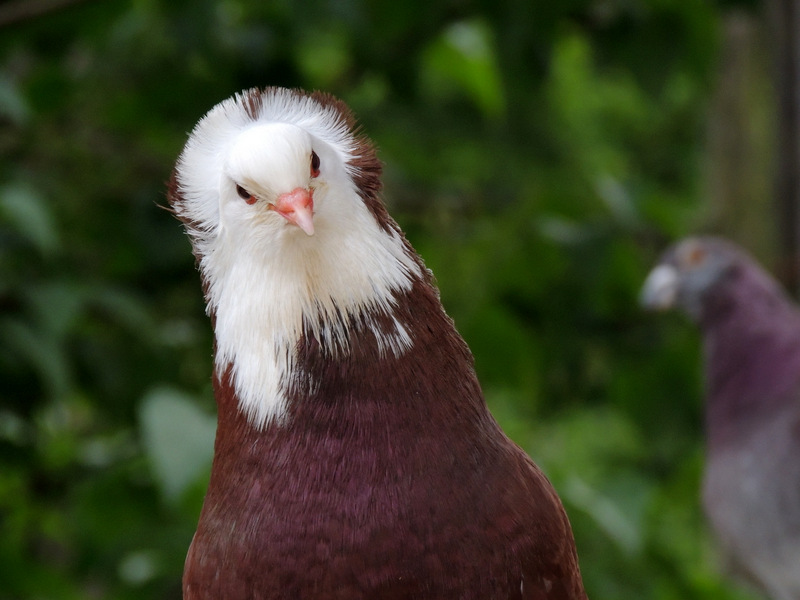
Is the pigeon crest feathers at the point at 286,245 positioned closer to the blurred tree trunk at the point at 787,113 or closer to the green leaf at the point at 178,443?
the green leaf at the point at 178,443

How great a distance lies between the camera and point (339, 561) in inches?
36.2

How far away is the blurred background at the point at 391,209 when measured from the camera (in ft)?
7.64

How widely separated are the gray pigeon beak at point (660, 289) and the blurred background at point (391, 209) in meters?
0.06

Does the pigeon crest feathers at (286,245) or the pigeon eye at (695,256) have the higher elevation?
the pigeon crest feathers at (286,245)

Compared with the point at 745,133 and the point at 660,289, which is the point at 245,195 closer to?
the point at 660,289

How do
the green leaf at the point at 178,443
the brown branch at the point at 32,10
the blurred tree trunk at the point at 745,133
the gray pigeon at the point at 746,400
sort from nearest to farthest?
the green leaf at the point at 178,443 → the brown branch at the point at 32,10 → the gray pigeon at the point at 746,400 → the blurred tree trunk at the point at 745,133

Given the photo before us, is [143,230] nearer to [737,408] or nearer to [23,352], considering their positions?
[23,352]

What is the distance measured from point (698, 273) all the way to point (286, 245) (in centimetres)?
296

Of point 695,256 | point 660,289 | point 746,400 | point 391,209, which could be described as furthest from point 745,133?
point 391,209

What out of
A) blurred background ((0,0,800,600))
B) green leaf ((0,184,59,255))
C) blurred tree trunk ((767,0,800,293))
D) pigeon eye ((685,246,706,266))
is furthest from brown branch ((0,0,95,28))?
blurred tree trunk ((767,0,800,293))

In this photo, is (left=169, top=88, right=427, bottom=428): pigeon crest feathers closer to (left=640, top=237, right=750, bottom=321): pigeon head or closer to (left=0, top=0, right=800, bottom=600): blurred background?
(left=0, top=0, right=800, bottom=600): blurred background

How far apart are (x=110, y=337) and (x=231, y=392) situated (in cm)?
179

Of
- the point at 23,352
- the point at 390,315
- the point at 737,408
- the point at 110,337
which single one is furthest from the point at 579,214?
the point at 390,315

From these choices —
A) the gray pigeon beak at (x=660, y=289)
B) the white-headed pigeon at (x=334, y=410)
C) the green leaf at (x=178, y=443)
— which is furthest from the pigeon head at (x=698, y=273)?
the white-headed pigeon at (x=334, y=410)
